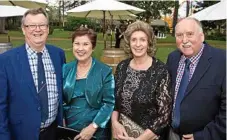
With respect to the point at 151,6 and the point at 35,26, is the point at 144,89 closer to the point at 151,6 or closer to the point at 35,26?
the point at 35,26

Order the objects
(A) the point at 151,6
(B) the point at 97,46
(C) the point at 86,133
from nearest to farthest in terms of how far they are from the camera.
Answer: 1. (C) the point at 86,133
2. (B) the point at 97,46
3. (A) the point at 151,6

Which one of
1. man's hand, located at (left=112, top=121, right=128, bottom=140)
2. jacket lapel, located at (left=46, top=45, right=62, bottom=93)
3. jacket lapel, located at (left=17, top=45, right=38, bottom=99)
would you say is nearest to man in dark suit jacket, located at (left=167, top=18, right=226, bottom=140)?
man's hand, located at (left=112, top=121, right=128, bottom=140)

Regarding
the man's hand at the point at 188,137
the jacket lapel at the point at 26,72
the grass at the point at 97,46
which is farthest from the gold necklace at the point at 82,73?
the grass at the point at 97,46

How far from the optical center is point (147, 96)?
2822 millimetres

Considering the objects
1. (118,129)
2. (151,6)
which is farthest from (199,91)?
(151,6)

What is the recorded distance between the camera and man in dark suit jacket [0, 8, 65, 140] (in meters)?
2.75

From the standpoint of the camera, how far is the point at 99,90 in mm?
2992

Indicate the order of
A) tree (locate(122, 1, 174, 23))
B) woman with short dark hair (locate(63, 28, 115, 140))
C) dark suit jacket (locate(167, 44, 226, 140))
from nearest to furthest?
dark suit jacket (locate(167, 44, 226, 140))
woman with short dark hair (locate(63, 28, 115, 140))
tree (locate(122, 1, 174, 23))

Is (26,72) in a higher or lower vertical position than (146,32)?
lower

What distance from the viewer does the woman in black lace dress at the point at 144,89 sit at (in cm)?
283

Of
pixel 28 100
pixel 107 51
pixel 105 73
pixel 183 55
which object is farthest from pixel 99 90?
pixel 107 51

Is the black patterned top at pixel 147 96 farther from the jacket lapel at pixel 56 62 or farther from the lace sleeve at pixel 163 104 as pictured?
the jacket lapel at pixel 56 62

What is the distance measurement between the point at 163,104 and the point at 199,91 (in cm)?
32

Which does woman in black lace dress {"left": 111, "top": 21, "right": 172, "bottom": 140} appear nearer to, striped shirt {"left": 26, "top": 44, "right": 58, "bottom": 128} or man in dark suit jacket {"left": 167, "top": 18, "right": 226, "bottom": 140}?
man in dark suit jacket {"left": 167, "top": 18, "right": 226, "bottom": 140}
